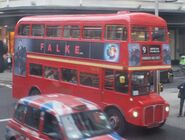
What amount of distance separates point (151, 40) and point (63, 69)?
4.04 meters

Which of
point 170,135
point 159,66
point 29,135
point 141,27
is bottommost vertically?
point 170,135

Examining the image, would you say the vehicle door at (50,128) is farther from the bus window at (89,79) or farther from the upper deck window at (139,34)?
the bus window at (89,79)

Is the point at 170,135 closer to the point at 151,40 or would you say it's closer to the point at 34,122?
the point at 151,40

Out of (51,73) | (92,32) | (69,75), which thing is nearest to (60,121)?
(92,32)

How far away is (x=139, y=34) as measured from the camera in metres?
15.3

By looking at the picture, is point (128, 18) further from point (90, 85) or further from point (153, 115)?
point (153, 115)

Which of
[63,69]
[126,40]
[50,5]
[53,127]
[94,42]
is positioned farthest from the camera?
[50,5]

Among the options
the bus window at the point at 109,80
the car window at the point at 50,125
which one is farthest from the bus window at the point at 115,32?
the car window at the point at 50,125

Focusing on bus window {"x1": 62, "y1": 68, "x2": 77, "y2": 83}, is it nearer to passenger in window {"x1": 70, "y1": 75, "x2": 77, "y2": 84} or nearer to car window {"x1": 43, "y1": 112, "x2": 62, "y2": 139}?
passenger in window {"x1": 70, "y1": 75, "x2": 77, "y2": 84}

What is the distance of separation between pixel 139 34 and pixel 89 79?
260cm

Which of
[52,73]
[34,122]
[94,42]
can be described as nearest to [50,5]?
Result: [52,73]

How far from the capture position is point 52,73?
743 inches

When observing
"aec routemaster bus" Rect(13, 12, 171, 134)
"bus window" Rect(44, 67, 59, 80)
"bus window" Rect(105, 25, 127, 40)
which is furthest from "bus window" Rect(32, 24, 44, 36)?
"bus window" Rect(105, 25, 127, 40)

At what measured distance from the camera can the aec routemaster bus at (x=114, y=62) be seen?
15.0m
